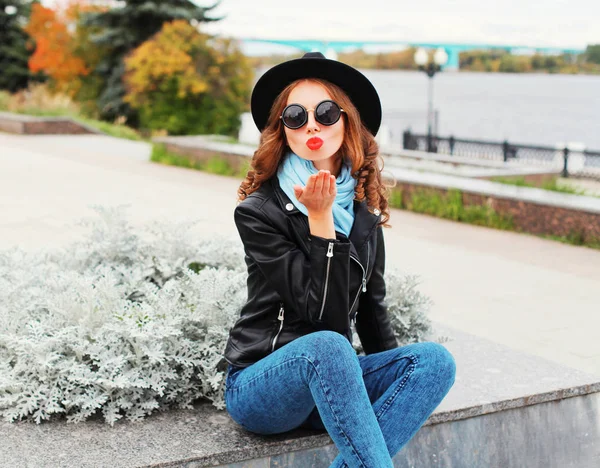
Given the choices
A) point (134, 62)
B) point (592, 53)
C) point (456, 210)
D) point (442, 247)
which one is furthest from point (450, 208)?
point (134, 62)

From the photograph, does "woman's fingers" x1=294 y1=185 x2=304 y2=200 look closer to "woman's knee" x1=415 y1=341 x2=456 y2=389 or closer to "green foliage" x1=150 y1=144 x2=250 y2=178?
"woman's knee" x1=415 y1=341 x2=456 y2=389

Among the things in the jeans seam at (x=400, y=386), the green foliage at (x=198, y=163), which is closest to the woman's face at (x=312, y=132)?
the jeans seam at (x=400, y=386)

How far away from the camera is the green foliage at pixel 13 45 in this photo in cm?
3347

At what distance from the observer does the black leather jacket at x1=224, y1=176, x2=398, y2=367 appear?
2834 millimetres

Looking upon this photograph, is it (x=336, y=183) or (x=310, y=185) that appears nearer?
(x=310, y=185)

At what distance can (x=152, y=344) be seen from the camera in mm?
3340

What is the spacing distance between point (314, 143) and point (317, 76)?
25cm

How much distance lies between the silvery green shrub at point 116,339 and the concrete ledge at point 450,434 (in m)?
0.09

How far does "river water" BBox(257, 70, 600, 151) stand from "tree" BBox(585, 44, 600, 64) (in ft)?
36.9

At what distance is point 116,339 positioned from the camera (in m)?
3.34

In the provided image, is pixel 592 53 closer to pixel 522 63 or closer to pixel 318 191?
pixel 522 63

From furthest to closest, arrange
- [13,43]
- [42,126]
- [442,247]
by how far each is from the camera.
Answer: [13,43] < [42,126] < [442,247]

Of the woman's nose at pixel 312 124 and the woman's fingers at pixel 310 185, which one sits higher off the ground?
the woman's nose at pixel 312 124

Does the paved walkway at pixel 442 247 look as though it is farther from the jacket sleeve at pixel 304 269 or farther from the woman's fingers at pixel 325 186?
the woman's fingers at pixel 325 186
